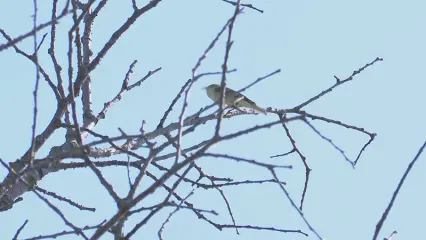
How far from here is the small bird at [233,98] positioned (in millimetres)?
3554

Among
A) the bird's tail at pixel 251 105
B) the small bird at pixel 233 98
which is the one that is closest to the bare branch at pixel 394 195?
the small bird at pixel 233 98

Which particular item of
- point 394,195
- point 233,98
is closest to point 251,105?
point 233,98

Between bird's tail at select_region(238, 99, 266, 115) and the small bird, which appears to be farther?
bird's tail at select_region(238, 99, 266, 115)

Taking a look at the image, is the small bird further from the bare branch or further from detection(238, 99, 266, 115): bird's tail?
the bare branch

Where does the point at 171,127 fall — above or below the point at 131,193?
above

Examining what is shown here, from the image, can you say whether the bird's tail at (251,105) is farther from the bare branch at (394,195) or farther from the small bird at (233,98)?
the bare branch at (394,195)

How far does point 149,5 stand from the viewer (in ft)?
12.4

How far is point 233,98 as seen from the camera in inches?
191

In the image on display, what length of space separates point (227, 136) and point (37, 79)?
0.71 m

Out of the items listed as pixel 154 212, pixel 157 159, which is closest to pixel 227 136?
pixel 154 212

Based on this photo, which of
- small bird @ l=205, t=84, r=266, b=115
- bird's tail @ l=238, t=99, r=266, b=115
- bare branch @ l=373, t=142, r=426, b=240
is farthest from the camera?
bird's tail @ l=238, t=99, r=266, b=115

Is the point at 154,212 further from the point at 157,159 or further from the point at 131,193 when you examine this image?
the point at 157,159

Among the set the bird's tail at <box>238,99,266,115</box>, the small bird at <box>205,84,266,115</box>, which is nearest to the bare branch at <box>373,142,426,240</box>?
the small bird at <box>205,84,266,115</box>

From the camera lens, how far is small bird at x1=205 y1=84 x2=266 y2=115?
355 centimetres
